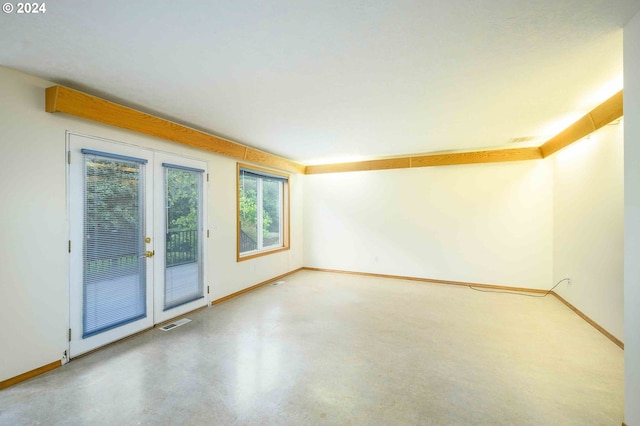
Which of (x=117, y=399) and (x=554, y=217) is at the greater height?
(x=554, y=217)

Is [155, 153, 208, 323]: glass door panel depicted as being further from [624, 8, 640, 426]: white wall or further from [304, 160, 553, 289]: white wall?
[624, 8, 640, 426]: white wall

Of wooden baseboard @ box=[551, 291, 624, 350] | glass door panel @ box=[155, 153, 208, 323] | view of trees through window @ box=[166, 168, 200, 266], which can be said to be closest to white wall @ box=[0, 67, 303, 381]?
glass door panel @ box=[155, 153, 208, 323]

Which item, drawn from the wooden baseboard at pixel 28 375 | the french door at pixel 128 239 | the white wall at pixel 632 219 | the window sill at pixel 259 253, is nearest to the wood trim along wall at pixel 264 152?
the french door at pixel 128 239

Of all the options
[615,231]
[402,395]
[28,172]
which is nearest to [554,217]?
[615,231]

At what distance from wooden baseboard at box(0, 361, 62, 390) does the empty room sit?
0.6 inches

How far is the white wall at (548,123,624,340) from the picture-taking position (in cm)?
296

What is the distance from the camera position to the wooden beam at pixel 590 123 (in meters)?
2.73

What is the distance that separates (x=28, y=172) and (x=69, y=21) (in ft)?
4.78

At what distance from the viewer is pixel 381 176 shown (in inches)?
232

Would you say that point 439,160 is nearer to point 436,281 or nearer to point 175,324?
point 436,281

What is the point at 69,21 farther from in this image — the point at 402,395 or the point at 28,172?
the point at 402,395

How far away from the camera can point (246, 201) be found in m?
5.02

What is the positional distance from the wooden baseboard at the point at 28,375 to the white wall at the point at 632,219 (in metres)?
4.37

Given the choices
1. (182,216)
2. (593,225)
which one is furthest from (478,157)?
(182,216)
